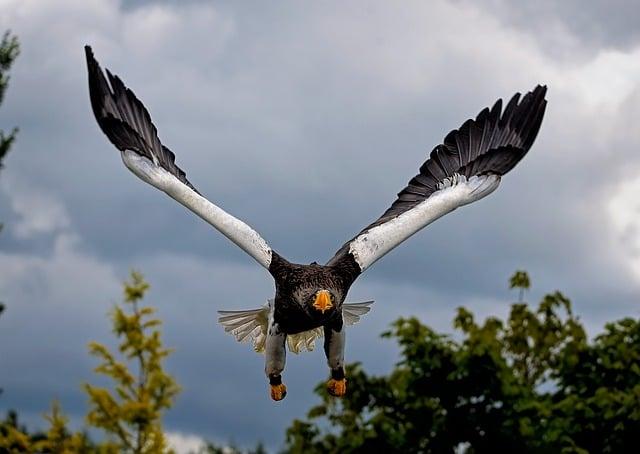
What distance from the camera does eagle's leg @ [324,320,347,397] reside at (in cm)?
1410

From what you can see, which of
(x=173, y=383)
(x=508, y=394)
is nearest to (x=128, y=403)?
(x=173, y=383)

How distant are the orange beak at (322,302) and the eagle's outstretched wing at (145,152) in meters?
1.15

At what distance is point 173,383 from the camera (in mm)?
26594

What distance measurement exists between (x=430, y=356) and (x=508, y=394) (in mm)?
1552

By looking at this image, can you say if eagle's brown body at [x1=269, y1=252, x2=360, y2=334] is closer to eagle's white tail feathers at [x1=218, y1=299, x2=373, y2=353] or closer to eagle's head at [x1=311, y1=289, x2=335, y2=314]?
eagle's head at [x1=311, y1=289, x2=335, y2=314]

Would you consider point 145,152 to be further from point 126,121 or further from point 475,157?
point 475,157

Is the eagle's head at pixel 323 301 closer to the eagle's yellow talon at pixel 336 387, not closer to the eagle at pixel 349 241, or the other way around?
the eagle at pixel 349 241

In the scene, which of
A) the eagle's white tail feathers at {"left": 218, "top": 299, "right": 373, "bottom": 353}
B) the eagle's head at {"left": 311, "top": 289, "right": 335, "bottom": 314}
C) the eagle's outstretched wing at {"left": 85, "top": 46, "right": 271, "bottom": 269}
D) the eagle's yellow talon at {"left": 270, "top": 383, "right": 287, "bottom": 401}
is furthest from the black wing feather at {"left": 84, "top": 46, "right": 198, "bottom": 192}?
the eagle's head at {"left": 311, "top": 289, "right": 335, "bottom": 314}

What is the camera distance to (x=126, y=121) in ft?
51.5

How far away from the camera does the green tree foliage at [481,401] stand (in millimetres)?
26016

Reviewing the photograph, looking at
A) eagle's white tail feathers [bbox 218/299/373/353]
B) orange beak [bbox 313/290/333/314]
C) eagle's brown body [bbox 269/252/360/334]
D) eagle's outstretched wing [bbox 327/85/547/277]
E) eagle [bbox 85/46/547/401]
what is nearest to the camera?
orange beak [bbox 313/290/333/314]

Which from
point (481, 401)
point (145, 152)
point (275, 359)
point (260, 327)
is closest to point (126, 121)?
point (145, 152)

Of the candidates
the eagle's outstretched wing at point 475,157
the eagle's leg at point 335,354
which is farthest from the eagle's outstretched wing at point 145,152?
the eagle's outstretched wing at point 475,157

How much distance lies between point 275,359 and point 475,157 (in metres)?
3.80
